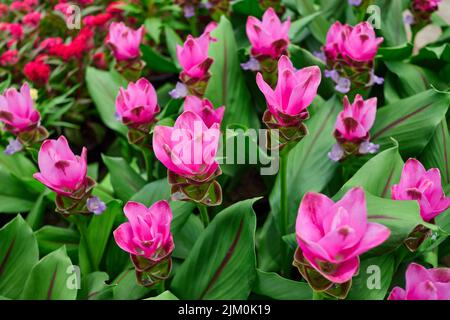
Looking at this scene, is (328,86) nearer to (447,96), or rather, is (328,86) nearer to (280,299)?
(447,96)

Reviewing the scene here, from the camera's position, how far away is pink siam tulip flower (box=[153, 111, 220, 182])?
2.59 feet

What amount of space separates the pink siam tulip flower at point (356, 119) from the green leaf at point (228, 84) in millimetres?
346

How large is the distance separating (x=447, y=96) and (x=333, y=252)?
65cm

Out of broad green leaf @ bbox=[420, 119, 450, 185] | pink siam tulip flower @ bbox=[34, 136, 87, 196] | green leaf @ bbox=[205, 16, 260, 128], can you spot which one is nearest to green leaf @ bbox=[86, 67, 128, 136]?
green leaf @ bbox=[205, 16, 260, 128]

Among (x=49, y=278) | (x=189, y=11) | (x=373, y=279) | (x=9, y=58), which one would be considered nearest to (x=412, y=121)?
(x=373, y=279)

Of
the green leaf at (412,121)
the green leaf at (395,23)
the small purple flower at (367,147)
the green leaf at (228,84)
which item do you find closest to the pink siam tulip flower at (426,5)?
the green leaf at (395,23)

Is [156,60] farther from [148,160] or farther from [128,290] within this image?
[128,290]

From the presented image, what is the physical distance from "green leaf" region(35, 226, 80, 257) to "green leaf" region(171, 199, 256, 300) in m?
0.33

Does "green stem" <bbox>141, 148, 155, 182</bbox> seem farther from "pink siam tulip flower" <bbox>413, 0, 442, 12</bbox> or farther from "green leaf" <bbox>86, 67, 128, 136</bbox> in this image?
"pink siam tulip flower" <bbox>413, 0, 442, 12</bbox>

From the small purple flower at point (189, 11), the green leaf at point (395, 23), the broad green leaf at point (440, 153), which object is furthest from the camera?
the small purple flower at point (189, 11)

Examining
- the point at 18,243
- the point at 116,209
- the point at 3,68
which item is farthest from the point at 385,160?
the point at 3,68

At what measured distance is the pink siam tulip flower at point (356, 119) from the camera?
0.99 m

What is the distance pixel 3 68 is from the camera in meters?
1.94

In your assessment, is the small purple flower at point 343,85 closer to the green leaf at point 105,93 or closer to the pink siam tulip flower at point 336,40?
the pink siam tulip flower at point 336,40
